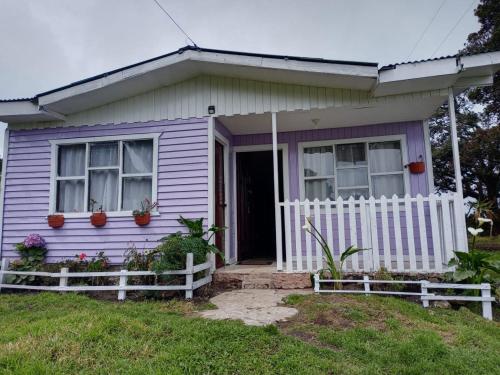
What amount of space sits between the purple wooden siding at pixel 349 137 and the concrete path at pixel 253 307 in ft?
7.64

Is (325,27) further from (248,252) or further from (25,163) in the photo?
(25,163)

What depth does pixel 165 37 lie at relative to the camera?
9750 mm

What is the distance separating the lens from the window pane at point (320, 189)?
6199 millimetres

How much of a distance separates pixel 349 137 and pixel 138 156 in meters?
3.85

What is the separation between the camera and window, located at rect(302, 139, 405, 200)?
5992mm

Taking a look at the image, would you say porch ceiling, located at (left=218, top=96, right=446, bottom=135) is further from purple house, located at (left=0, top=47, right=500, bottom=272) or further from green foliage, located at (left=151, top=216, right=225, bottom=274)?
green foliage, located at (left=151, top=216, right=225, bottom=274)

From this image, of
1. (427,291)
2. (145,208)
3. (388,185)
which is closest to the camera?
(427,291)

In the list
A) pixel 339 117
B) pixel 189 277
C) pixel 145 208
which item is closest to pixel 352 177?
pixel 339 117

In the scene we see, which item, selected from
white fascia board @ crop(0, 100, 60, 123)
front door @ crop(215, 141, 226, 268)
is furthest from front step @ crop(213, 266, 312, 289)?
white fascia board @ crop(0, 100, 60, 123)

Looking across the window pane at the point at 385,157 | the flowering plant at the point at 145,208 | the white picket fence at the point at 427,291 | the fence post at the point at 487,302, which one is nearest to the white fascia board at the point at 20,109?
the flowering plant at the point at 145,208

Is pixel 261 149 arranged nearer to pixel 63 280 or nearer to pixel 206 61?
pixel 206 61

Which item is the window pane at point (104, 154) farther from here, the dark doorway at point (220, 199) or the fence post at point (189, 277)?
the fence post at point (189, 277)

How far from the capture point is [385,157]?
19.8 ft

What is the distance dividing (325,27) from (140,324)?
37.6 ft
